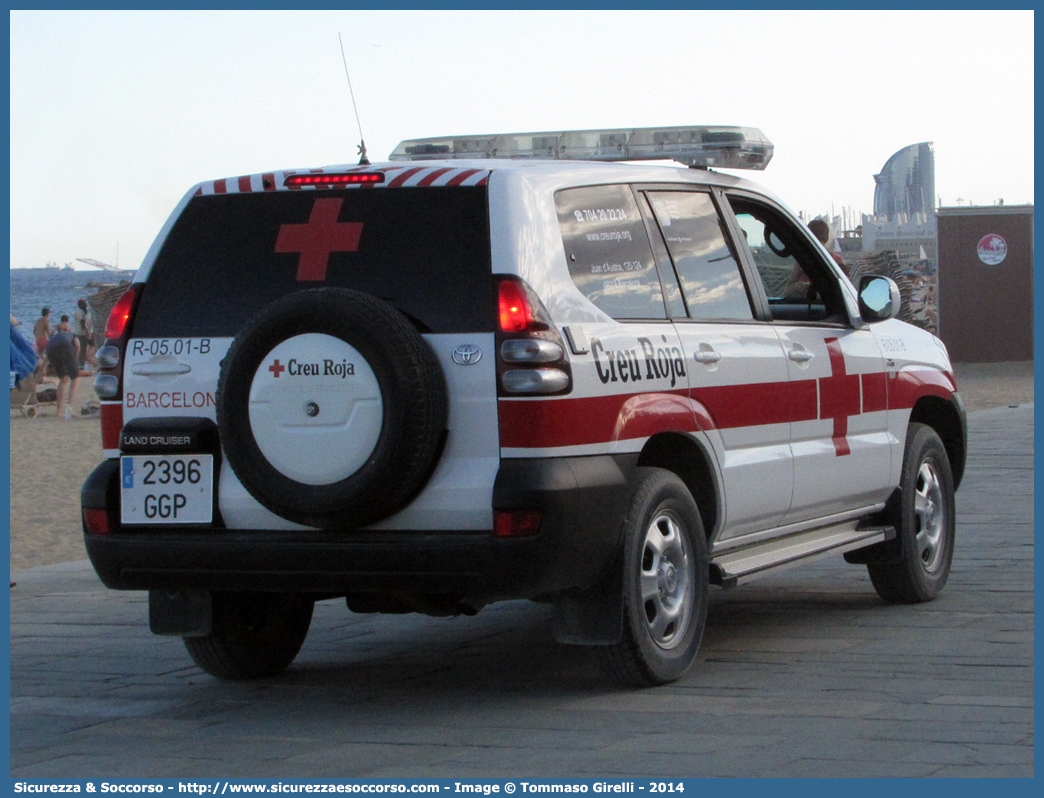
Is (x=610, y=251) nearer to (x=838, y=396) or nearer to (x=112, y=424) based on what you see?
(x=838, y=396)

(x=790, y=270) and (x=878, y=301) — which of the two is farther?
(x=790, y=270)

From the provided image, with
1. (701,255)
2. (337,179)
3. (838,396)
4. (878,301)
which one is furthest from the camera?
(878,301)

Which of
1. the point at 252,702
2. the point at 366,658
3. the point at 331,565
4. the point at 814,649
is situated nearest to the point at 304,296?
the point at 331,565

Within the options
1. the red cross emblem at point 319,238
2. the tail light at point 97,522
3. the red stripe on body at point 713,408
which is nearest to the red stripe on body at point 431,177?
the red cross emblem at point 319,238

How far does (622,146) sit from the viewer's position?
733 cm

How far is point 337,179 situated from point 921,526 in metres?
3.68

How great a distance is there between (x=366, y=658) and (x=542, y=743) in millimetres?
1941

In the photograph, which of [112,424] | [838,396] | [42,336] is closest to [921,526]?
[838,396]

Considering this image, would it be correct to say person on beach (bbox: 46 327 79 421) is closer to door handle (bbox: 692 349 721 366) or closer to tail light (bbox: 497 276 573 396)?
door handle (bbox: 692 349 721 366)

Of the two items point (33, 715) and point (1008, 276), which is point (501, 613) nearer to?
point (33, 715)

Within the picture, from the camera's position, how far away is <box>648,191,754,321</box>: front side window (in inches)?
252

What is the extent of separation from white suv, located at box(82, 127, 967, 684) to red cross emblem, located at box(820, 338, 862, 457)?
233 mm

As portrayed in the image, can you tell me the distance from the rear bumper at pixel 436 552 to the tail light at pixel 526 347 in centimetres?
26

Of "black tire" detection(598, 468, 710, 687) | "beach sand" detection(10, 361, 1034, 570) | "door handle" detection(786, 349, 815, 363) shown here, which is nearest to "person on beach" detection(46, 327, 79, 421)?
"beach sand" detection(10, 361, 1034, 570)
